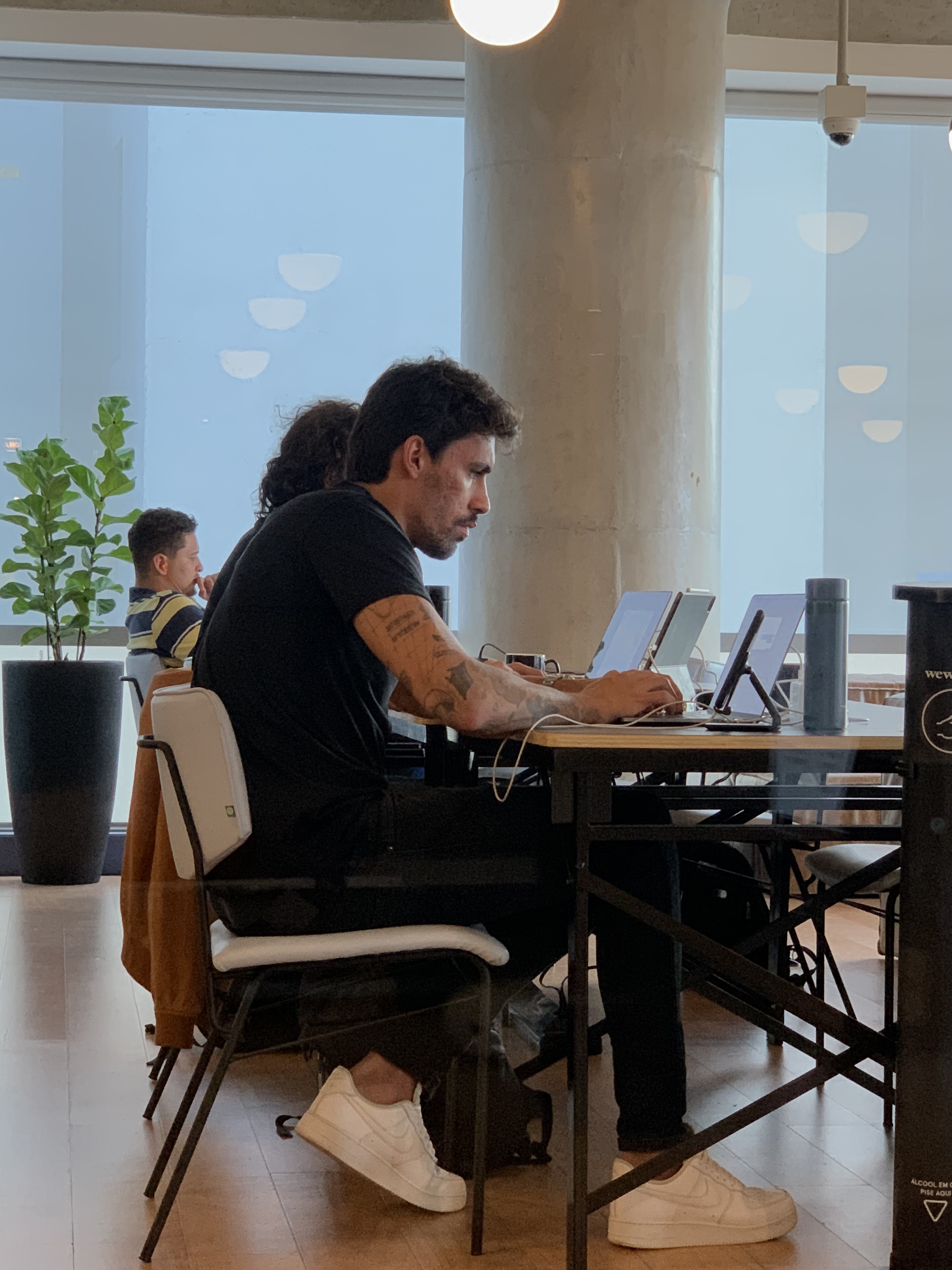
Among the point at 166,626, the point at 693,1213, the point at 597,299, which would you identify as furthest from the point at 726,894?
the point at 597,299

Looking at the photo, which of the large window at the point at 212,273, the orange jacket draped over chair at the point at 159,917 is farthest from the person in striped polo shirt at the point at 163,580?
the orange jacket draped over chair at the point at 159,917

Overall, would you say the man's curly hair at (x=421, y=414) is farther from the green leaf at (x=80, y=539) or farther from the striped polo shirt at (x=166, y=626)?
the green leaf at (x=80, y=539)

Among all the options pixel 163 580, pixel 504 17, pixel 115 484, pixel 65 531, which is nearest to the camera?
pixel 504 17

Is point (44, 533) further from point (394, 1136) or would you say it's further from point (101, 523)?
point (394, 1136)

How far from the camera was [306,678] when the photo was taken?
6.61 feet

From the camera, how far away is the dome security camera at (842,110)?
3.75m

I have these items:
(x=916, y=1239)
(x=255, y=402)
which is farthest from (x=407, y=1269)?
(x=255, y=402)

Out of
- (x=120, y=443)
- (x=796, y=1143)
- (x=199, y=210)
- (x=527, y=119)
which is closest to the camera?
(x=796, y=1143)

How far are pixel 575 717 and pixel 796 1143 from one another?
0.97 metres

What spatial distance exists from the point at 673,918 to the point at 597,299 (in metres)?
3.05

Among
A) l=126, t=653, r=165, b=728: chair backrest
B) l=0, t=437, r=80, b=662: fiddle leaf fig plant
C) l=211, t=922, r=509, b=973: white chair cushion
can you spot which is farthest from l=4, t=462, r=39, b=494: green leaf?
l=211, t=922, r=509, b=973: white chair cushion

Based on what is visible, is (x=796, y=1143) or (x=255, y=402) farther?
(x=255, y=402)

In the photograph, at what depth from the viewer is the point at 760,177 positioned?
18.6 feet

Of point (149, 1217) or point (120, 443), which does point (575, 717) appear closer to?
point (149, 1217)
